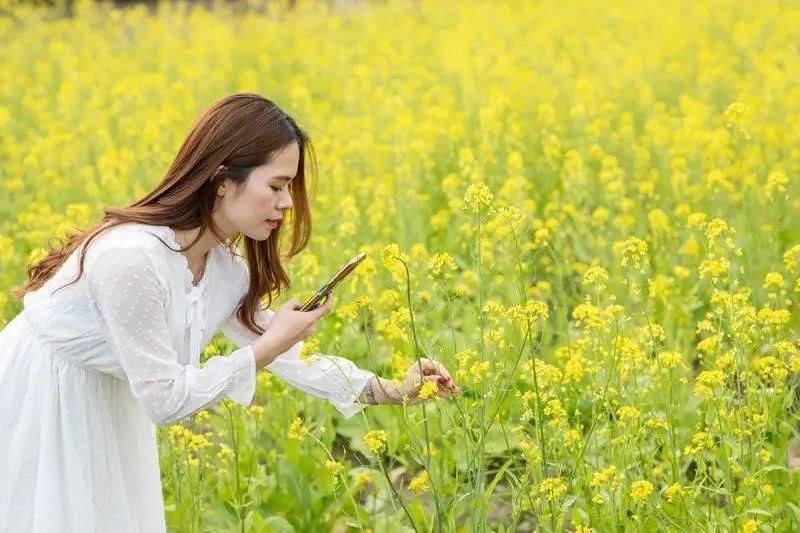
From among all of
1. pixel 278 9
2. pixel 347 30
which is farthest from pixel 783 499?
pixel 278 9

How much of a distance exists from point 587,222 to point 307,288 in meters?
1.30

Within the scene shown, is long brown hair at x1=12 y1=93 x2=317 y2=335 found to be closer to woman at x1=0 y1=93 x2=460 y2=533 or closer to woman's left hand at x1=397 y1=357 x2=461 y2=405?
woman at x1=0 y1=93 x2=460 y2=533

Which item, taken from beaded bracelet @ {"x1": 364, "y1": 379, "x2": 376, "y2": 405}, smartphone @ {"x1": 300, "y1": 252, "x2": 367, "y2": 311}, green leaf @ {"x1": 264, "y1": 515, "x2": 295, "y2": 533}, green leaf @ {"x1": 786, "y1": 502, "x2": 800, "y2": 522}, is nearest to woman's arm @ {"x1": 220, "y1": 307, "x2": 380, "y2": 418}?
beaded bracelet @ {"x1": 364, "y1": 379, "x2": 376, "y2": 405}

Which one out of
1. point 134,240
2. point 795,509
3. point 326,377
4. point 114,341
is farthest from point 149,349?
point 795,509

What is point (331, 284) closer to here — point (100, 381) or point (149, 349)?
point (149, 349)

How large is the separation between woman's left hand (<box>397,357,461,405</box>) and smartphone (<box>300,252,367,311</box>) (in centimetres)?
25

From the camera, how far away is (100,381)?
2.54m

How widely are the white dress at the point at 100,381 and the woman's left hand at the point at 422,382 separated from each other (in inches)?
5.4

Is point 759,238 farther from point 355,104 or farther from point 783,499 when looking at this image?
point 355,104

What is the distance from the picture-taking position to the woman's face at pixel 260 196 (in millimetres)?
2488

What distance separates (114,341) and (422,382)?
63 cm

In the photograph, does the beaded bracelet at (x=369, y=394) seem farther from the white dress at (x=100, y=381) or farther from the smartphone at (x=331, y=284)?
the smartphone at (x=331, y=284)

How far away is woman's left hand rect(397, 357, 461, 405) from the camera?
2.56 metres

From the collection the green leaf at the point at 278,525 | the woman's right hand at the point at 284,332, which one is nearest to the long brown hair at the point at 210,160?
the woman's right hand at the point at 284,332
